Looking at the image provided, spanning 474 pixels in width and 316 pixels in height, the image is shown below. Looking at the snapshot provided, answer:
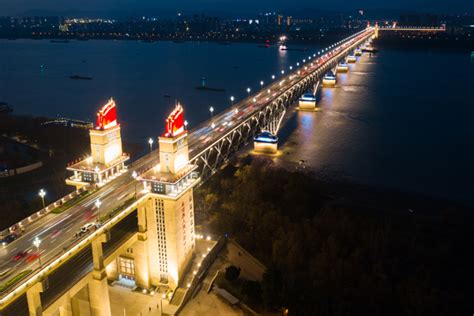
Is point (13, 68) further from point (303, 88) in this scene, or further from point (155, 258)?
point (155, 258)

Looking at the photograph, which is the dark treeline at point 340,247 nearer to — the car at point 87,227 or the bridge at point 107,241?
the bridge at point 107,241

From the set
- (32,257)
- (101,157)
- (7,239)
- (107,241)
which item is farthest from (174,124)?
(32,257)

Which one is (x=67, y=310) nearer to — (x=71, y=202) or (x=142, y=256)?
(x=142, y=256)

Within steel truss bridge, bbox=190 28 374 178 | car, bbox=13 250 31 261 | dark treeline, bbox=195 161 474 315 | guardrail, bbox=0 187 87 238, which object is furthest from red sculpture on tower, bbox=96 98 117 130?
dark treeline, bbox=195 161 474 315

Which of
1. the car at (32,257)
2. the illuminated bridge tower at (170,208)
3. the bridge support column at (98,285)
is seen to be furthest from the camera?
the illuminated bridge tower at (170,208)

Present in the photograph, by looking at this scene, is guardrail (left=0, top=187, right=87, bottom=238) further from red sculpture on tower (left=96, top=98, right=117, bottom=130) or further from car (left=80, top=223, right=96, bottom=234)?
red sculpture on tower (left=96, top=98, right=117, bottom=130)

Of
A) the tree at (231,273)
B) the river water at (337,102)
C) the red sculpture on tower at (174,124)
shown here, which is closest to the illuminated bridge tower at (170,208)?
the red sculpture on tower at (174,124)

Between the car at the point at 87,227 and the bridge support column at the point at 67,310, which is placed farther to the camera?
the bridge support column at the point at 67,310

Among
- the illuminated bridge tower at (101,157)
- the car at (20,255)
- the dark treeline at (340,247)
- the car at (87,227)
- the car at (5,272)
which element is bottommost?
the dark treeline at (340,247)

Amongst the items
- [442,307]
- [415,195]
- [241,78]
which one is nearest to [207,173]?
[415,195]
